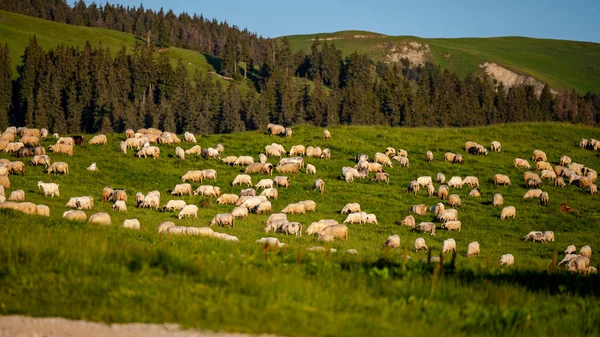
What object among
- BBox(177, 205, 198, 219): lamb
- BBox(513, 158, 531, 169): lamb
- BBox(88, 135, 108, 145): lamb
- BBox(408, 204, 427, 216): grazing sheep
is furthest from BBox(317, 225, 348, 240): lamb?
BBox(88, 135, 108, 145): lamb

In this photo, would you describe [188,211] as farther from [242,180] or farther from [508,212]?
[508,212]

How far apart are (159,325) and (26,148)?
35535mm

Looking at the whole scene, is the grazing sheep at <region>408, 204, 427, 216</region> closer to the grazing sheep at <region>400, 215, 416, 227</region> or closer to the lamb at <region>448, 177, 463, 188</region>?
the grazing sheep at <region>400, 215, 416, 227</region>

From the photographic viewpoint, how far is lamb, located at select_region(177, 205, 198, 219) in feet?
A: 95.4

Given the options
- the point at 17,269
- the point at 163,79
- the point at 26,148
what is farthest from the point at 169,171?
the point at 163,79

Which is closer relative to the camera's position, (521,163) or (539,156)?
(521,163)

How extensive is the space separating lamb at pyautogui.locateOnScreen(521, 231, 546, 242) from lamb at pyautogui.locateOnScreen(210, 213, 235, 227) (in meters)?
14.2

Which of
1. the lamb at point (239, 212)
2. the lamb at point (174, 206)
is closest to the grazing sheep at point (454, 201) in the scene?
the lamb at point (239, 212)

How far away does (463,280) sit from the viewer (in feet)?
40.4

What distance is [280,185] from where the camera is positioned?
37188mm

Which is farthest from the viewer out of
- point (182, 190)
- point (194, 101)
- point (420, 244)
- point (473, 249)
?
point (194, 101)

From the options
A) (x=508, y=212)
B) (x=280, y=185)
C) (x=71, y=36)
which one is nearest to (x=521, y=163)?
(x=508, y=212)

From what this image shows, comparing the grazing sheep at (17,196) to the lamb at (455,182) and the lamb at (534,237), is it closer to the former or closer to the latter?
the lamb at (534,237)

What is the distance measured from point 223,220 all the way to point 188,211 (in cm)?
264
